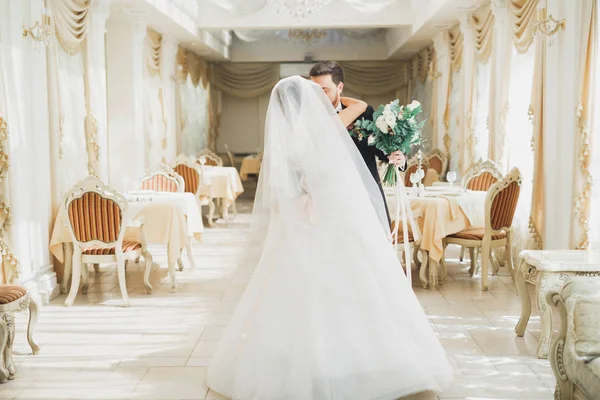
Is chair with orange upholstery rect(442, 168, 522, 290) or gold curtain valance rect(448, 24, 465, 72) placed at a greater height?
gold curtain valance rect(448, 24, 465, 72)

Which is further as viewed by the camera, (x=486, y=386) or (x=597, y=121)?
(x=597, y=121)

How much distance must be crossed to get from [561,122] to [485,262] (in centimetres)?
139

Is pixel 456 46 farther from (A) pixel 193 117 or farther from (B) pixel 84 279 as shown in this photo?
(B) pixel 84 279

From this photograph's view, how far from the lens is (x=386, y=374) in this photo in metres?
3.32

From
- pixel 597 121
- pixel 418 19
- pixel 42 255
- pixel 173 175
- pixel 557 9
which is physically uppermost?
pixel 418 19

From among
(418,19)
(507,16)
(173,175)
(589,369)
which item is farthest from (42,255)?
(418,19)

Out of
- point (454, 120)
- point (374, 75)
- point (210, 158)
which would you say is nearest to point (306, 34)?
point (374, 75)

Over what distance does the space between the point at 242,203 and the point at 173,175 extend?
645cm

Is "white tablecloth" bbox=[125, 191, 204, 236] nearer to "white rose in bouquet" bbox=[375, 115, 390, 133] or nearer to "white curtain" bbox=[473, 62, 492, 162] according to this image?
"white rose in bouquet" bbox=[375, 115, 390, 133]

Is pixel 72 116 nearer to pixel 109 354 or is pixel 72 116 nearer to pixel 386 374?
pixel 109 354

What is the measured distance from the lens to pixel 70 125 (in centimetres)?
693

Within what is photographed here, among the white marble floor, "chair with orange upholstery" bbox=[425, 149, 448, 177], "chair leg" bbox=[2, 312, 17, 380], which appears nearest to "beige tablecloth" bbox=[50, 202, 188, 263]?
the white marble floor

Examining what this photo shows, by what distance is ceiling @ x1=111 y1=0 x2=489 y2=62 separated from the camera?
9336 mm

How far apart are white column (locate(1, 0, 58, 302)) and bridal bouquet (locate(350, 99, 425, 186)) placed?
2.88 meters
